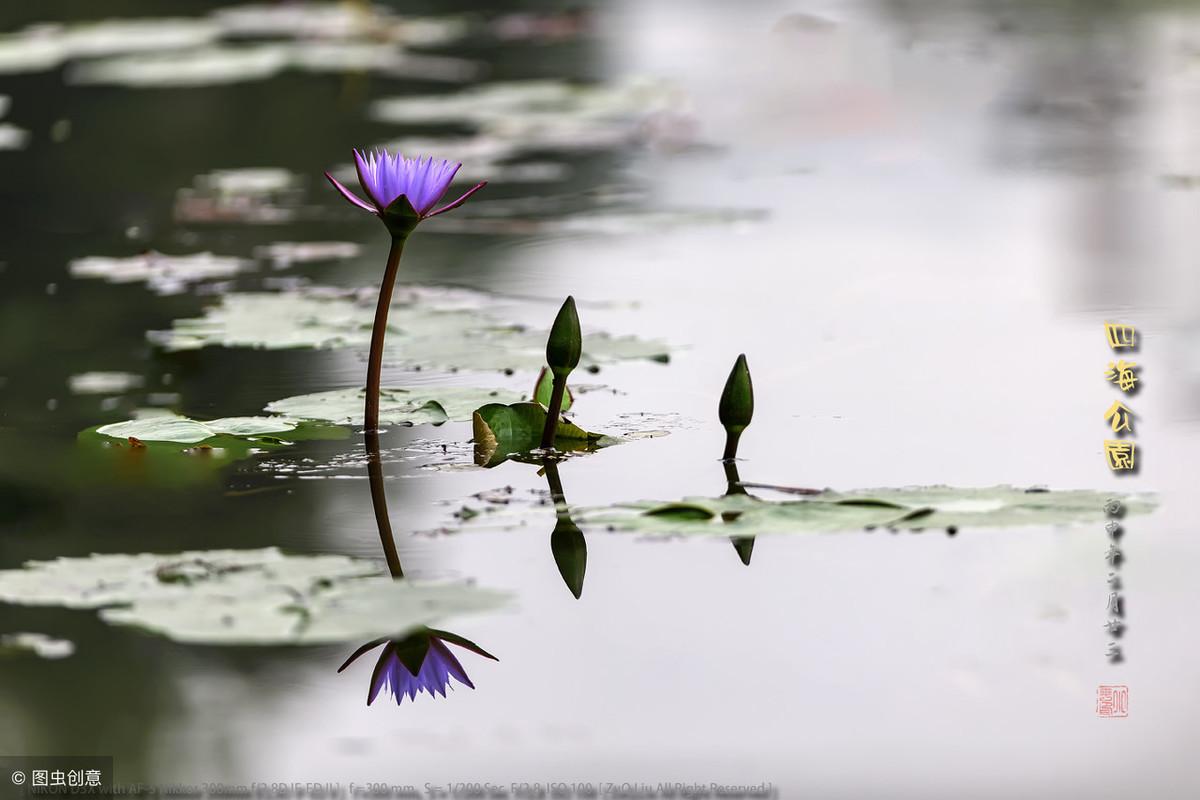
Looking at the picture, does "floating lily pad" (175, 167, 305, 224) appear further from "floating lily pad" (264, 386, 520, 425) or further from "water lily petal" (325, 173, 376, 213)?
"water lily petal" (325, 173, 376, 213)

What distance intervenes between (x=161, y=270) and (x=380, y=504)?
1221mm

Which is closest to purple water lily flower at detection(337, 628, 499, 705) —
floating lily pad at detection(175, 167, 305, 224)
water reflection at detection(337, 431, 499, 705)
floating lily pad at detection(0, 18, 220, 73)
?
water reflection at detection(337, 431, 499, 705)

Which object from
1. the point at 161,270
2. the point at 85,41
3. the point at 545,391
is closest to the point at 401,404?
the point at 545,391

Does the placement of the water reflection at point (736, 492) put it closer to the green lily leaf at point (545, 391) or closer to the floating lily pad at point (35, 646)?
the green lily leaf at point (545, 391)

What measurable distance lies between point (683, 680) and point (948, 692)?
0.56 feet

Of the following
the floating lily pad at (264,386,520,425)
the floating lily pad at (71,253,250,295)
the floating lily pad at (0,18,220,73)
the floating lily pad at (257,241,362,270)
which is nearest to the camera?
the floating lily pad at (264,386,520,425)

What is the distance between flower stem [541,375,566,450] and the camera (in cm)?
140

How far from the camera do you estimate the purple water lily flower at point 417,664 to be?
0.99 m

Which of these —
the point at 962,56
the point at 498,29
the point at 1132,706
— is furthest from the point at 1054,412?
the point at 498,29

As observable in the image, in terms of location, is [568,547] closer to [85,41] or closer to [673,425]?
[673,425]

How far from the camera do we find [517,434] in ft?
4.76

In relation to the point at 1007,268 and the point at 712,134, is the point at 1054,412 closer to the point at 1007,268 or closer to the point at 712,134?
the point at 1007,268

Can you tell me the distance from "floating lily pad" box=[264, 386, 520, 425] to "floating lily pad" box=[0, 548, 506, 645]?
39 cm

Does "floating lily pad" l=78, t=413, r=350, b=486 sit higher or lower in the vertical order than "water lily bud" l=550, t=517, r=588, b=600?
higher
